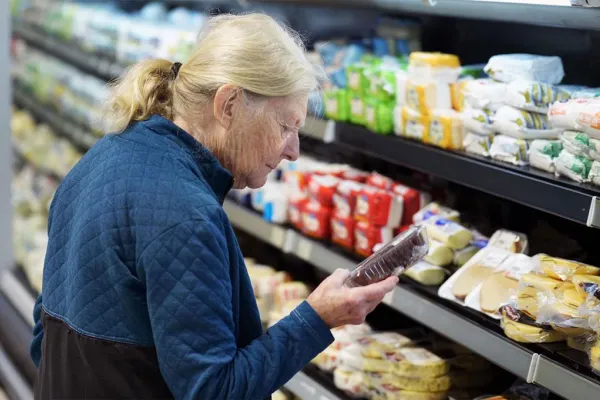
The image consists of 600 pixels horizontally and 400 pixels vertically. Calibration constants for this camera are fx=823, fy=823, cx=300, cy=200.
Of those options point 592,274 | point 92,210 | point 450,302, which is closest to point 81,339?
point 92,210

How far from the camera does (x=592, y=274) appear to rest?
1840mm

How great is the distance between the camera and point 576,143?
1804 millimetres

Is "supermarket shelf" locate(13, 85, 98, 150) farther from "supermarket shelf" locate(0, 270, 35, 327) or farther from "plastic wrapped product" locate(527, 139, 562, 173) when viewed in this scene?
"plastic wrapped product" locate(527, 139, 562, 173)

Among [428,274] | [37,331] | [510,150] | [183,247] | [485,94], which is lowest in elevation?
[37,331]

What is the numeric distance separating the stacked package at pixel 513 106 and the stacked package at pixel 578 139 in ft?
0.20

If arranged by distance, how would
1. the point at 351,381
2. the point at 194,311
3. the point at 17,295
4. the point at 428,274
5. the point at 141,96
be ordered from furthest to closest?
the point at 17,295
the point at 351,381
the point at 428,274
the point at 141,96
the point at 194,311

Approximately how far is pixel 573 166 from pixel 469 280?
444mm

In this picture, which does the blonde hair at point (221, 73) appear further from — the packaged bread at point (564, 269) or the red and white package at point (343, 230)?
the red and white package at point (343, 230)

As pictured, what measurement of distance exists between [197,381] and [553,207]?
849mm

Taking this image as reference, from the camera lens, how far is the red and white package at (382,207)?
7.94 ft

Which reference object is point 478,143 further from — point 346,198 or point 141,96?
point 141,96

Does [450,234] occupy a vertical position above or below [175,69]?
below

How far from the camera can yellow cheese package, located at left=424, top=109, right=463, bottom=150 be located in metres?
2.12

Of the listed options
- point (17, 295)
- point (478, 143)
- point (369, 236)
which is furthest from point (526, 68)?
point (17, 295)
